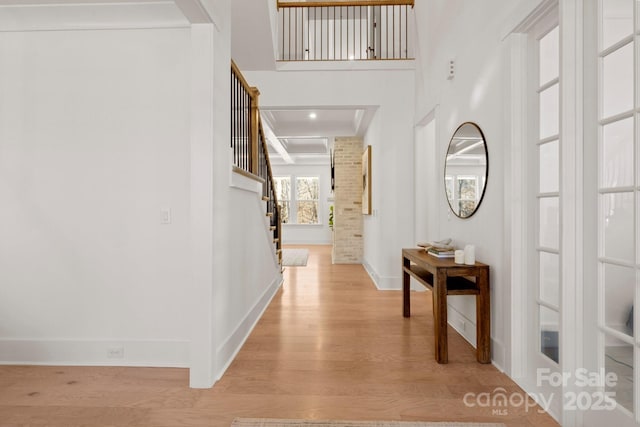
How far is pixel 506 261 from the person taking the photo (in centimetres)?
234

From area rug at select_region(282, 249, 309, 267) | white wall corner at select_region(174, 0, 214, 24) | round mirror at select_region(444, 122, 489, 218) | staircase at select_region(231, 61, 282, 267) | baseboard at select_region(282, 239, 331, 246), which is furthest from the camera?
baseboard at select_region(282, 239, 331, 246)

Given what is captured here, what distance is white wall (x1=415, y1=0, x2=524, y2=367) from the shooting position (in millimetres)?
2424

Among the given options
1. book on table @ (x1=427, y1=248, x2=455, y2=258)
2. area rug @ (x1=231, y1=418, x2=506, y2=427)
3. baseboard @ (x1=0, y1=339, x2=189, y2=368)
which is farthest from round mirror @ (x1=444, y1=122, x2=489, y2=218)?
baseboard @ (x1=0, y1=339, x2=189, y2=368)

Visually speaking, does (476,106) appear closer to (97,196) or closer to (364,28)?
(97,196)

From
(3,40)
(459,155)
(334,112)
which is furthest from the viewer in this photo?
(334,112)

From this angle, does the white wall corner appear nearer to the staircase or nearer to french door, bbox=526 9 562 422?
the staircase

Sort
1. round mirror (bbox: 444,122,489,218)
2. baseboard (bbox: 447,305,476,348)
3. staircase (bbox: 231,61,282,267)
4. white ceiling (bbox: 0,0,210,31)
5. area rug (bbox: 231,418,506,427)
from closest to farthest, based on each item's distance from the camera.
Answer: area rug (bbox: 231,418,506,427)
white ceiling (bbox: 0,0,210,31)
round mirror (bbox: 444,122,489,218)
baseboard (bbox: 447,305,476,348)
staircase (bbox: 231,61,282,267)

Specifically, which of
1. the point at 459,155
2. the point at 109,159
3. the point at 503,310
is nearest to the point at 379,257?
the point at 459,155

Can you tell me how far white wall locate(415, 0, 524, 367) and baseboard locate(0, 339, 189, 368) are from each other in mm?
2266

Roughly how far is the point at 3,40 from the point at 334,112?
14.4 ft

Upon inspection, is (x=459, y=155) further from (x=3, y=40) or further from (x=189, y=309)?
(x=3, y=40)

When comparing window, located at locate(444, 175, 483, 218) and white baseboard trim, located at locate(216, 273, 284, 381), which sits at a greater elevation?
window, located at locate(444, 175, 483, 218)

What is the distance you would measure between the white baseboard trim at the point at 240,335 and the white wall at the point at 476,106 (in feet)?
6.28

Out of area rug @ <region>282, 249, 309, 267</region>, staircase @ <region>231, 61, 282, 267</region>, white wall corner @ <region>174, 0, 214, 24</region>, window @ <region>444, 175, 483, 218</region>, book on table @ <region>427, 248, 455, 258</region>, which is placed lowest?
area rug @ <region>282, 249, 309, 267</region>
